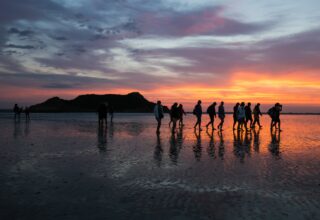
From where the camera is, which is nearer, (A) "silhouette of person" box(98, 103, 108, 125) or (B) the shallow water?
(B) the shallow water

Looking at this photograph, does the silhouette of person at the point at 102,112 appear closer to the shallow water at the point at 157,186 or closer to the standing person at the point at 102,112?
the standing person at the point at 102,112

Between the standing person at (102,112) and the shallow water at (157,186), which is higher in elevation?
the standing person at (102,112)

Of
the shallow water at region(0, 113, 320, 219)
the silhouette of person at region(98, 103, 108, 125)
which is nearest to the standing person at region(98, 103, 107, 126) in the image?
the silhouette of person at region(98, 103, 108, 125)

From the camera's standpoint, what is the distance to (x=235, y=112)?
28.5 meters

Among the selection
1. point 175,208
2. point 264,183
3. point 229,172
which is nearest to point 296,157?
point 229,172

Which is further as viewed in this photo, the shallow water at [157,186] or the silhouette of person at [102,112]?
the silhouette of person at [102,112]

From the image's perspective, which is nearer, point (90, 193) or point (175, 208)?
point (175, 208)

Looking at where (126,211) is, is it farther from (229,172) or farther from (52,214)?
(229,172)

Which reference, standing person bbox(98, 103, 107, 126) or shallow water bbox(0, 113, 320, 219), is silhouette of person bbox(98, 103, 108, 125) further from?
shallow water bbox(0, 113, 320, 219)

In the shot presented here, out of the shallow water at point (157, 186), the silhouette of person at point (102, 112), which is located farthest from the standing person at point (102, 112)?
the shallow water at point (157, 186)

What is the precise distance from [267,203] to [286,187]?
1508 millimetres

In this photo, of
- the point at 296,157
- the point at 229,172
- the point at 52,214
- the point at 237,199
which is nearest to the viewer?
the point at 52,214

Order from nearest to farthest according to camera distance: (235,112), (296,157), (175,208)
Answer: (175,208) → (296,157) → (235,112)

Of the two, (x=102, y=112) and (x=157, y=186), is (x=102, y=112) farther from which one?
(x=157, y=186)
